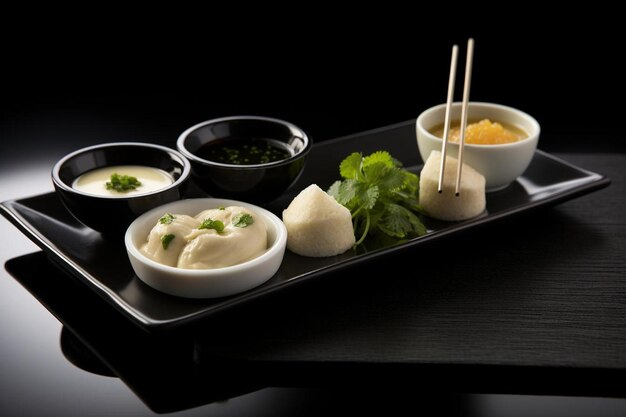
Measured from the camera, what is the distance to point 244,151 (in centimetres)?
385

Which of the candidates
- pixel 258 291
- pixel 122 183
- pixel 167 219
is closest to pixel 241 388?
pixel 258 291

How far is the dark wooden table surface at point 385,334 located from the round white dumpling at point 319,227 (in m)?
0.13

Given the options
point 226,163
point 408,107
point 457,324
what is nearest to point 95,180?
point 226,163

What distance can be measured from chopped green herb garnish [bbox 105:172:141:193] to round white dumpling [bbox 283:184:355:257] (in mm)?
654

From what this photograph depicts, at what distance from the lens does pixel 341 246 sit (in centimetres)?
332

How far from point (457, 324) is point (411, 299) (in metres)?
0.22

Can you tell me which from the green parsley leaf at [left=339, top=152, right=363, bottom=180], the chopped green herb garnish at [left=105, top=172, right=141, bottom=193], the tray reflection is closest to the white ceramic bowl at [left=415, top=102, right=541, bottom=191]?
the green parsley leaf at [left=339, top=152, right=363, bottom=180]

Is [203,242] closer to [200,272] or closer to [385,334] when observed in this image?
[200,272]

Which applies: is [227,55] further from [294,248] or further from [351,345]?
[351,345]

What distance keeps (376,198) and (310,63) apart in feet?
8.28

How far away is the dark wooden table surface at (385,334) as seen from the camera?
113 inches

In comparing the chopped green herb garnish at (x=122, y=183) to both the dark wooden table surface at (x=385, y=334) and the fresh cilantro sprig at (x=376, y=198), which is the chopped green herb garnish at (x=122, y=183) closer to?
the dark wooden table surface at (x=385, y=334)

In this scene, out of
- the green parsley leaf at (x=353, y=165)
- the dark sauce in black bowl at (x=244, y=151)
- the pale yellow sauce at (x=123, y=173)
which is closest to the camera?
the pale yellow sauce at (x=123, y=173)

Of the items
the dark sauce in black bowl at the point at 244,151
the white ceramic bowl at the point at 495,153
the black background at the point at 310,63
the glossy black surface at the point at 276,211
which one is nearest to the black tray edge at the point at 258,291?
the glossy black surface at the point at 276,211
